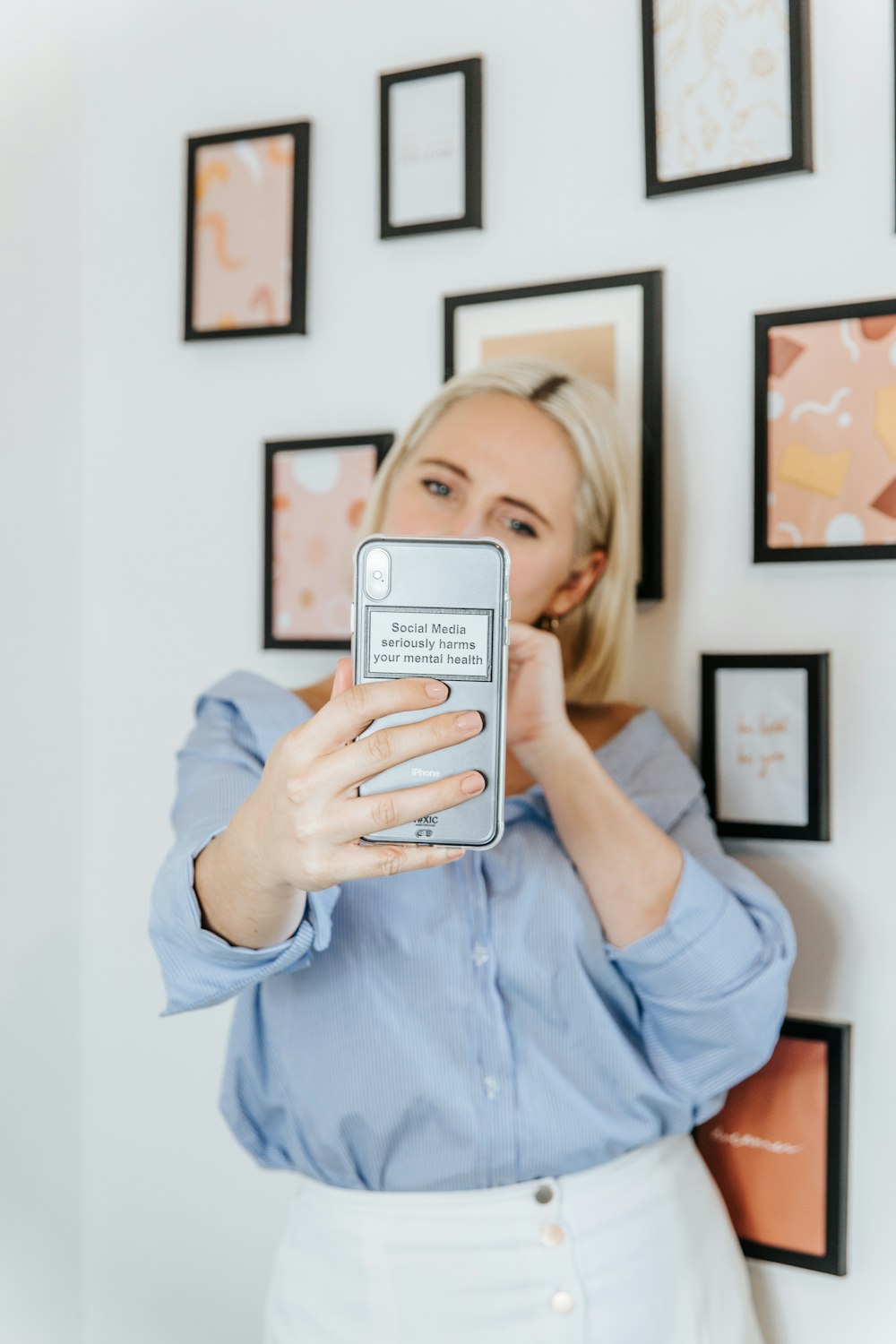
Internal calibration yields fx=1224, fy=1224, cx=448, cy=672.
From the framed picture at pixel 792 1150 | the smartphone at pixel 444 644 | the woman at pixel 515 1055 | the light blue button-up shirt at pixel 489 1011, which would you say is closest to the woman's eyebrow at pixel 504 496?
the woman at pixel 515 1055

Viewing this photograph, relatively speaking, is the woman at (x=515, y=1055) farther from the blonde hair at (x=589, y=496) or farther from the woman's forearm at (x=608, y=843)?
the blonde hair at (x=589, y=496)

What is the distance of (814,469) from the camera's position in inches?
44.0

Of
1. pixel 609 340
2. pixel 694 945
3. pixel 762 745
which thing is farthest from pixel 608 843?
pixel 609 340

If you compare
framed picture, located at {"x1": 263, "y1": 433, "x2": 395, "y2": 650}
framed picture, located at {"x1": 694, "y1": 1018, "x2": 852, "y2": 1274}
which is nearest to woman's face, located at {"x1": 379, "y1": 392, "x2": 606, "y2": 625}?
framed picture, located at {"x1": 263, "y1": 433, "x2": 395, "y2": 650}

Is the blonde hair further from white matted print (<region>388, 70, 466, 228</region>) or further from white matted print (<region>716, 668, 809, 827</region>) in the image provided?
white matted print (<region>388, 70, 466, 228</region>)

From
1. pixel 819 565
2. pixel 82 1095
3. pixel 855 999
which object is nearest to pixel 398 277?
pixel 819 565

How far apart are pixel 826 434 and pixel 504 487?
0.31 metres

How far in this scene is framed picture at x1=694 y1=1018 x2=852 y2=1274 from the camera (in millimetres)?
1102

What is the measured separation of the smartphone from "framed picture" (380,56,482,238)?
68cm

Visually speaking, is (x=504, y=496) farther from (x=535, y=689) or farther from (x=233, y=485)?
(x=233, y=485)

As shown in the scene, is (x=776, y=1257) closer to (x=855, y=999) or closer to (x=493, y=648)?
(x=855, y=999)

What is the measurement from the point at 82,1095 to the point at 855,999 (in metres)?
0.90

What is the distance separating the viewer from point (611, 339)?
1.20 metres

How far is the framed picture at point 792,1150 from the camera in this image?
1102mm
